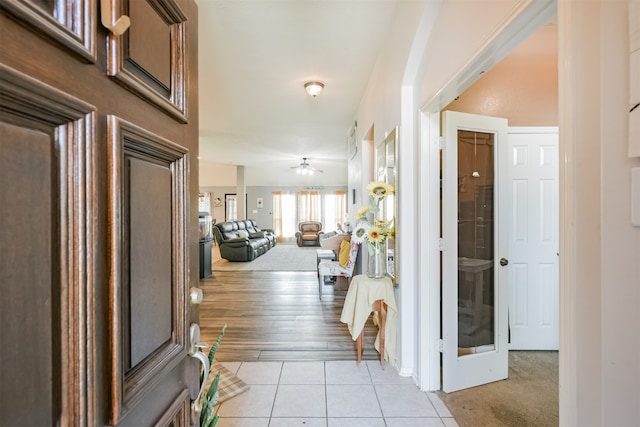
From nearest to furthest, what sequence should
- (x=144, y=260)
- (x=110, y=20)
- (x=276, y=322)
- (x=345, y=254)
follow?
1. (x=110, y=20)
2. (x=144, y=260)
3. (x=276, y=322)
4. (x=345, y=254)

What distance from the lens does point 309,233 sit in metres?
11.3

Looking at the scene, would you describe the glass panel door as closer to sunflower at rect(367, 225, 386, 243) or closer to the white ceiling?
sunflower at rect(367, 225, 386, 243)

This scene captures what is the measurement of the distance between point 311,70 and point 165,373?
332cm

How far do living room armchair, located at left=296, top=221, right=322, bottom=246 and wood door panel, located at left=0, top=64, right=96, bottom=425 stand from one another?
33.5 ft

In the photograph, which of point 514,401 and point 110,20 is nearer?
point 110,20

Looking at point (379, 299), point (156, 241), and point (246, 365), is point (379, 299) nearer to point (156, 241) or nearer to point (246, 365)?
point (246, 365)

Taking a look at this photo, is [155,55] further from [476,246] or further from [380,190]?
[476,246]

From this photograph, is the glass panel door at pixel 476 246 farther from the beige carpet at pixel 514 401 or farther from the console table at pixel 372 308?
the console table at pixel 372 308

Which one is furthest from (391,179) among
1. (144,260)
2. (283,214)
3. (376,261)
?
(283,214)

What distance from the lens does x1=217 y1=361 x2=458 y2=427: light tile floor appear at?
1.90 metres

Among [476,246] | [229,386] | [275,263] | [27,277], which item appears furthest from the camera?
[275,263]

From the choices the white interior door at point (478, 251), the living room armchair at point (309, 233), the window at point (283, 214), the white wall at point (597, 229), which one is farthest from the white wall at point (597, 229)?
the window at point (283, 214)

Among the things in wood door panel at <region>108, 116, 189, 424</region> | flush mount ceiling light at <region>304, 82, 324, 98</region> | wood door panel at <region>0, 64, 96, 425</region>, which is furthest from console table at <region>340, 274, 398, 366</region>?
flush mount ceiling light at <region>304, 82, 324, 98</region>

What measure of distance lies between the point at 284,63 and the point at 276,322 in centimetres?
289
